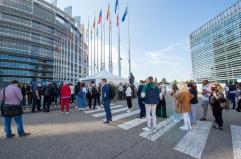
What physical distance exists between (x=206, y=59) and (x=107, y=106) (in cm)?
11631

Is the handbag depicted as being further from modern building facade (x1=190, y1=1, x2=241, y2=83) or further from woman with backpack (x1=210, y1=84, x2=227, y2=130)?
modern building facade (x1=190, y1=1, x2=241, y2=83)

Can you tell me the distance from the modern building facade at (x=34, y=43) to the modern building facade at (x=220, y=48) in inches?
2650

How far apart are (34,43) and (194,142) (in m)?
89.4

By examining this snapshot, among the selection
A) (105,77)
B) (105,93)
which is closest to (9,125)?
(105,93)

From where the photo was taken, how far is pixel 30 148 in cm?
499

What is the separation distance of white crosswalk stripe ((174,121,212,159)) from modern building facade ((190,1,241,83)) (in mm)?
74844

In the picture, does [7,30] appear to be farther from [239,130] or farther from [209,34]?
[209,34]

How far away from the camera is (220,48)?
98750mm

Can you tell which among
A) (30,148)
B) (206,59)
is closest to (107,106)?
(30,148)

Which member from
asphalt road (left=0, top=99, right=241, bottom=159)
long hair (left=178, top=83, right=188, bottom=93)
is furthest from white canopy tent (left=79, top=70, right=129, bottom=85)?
asphalt road (left=0, top=99, right=241, bottom=159)

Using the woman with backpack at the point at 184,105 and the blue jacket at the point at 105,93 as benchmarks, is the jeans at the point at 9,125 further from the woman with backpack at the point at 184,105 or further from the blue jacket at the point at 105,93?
the woman with backpack at the point at 184,105

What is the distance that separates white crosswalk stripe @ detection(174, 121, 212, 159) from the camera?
15.4 feet

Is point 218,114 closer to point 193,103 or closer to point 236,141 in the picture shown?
point 193,103

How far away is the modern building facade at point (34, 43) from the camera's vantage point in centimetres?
7350
